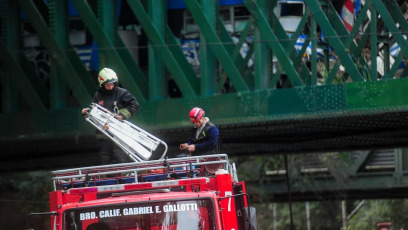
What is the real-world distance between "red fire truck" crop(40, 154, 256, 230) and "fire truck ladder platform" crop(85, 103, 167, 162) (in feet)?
3.58

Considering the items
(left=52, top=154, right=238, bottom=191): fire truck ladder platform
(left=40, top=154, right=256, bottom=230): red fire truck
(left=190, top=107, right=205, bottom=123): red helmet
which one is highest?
(left=190, top=107, right=205, bottom=123): red helmet

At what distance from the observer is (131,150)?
47.6ft

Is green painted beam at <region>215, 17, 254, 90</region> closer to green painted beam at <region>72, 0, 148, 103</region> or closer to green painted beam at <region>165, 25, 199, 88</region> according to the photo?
green painted beam at <region>165, 25, 199, 88</region>

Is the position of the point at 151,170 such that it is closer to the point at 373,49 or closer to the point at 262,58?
the point at 373,49

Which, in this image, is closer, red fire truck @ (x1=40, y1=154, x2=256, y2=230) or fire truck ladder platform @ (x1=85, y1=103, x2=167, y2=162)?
red fire truck @ (x1=40, y1=154, x2=256, y2=230)

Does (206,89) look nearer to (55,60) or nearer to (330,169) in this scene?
(55,60)

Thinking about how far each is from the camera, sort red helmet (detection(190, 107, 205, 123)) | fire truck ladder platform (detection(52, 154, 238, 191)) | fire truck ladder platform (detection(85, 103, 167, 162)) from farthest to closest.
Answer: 1. red helmet (detection(190, 107, 205, 123))
2. fire truck ladder platform (detection(85, 103, 167, 162))
3. fire truck ladder platform (detection(52, 154, 238, 191))

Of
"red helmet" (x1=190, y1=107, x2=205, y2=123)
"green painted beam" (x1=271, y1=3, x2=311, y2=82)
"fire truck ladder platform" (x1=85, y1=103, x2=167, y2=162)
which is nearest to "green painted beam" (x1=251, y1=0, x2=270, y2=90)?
"green painted beam" (x1=271, y1=3, x2=311, y2=82)

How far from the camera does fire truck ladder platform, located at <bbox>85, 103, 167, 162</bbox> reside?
1444cm

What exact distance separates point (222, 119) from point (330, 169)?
20.0 meters

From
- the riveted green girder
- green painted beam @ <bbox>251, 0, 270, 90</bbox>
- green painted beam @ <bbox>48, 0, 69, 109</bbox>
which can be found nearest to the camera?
the riveted green girder

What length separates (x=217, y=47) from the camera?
874 inches

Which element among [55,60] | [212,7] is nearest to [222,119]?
[212,7]

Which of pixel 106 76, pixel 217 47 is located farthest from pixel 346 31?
pixel 106 76
